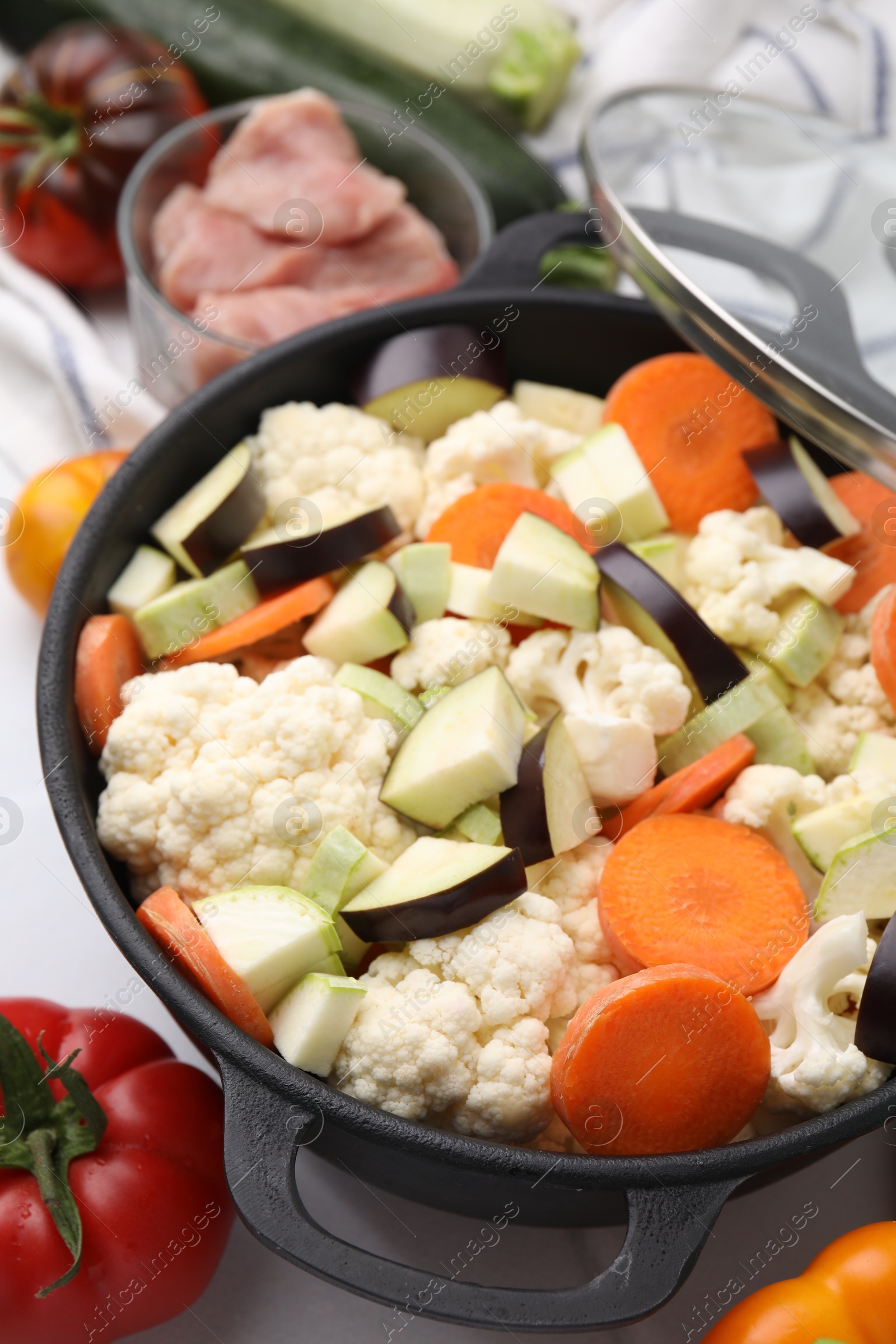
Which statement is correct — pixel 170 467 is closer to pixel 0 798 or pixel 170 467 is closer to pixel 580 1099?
pixel 0 798

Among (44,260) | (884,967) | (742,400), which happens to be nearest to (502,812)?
(884,967)

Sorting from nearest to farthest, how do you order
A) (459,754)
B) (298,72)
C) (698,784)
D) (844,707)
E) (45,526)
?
(459,754) → (698,784) → (844,707) → (45,526) → (298,72)

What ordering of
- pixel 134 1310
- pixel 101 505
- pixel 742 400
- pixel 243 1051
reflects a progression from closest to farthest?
pixel 243 1051 < pixel 134 1310 < pixel 101 505 < pixel 742 400

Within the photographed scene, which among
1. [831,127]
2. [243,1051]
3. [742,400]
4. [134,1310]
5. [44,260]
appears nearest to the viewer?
[243,1051]

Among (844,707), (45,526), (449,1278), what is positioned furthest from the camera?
(45,526)

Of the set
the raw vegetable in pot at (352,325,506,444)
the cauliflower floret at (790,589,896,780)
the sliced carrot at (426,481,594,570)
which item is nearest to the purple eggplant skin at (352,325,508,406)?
the raw vegetable in pot at (352,325,506,444)

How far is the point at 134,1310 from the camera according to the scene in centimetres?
110

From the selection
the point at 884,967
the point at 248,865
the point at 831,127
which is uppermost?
the point at 831,127

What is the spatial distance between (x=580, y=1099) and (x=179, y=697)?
59 centimetres

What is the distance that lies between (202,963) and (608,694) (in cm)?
56

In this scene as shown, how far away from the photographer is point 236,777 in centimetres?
114

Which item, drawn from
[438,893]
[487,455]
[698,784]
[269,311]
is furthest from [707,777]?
[269,311]

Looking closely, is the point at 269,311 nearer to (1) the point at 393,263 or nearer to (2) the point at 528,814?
(1) the point at 393,263

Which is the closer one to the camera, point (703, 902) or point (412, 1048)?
point (412, 1048)
